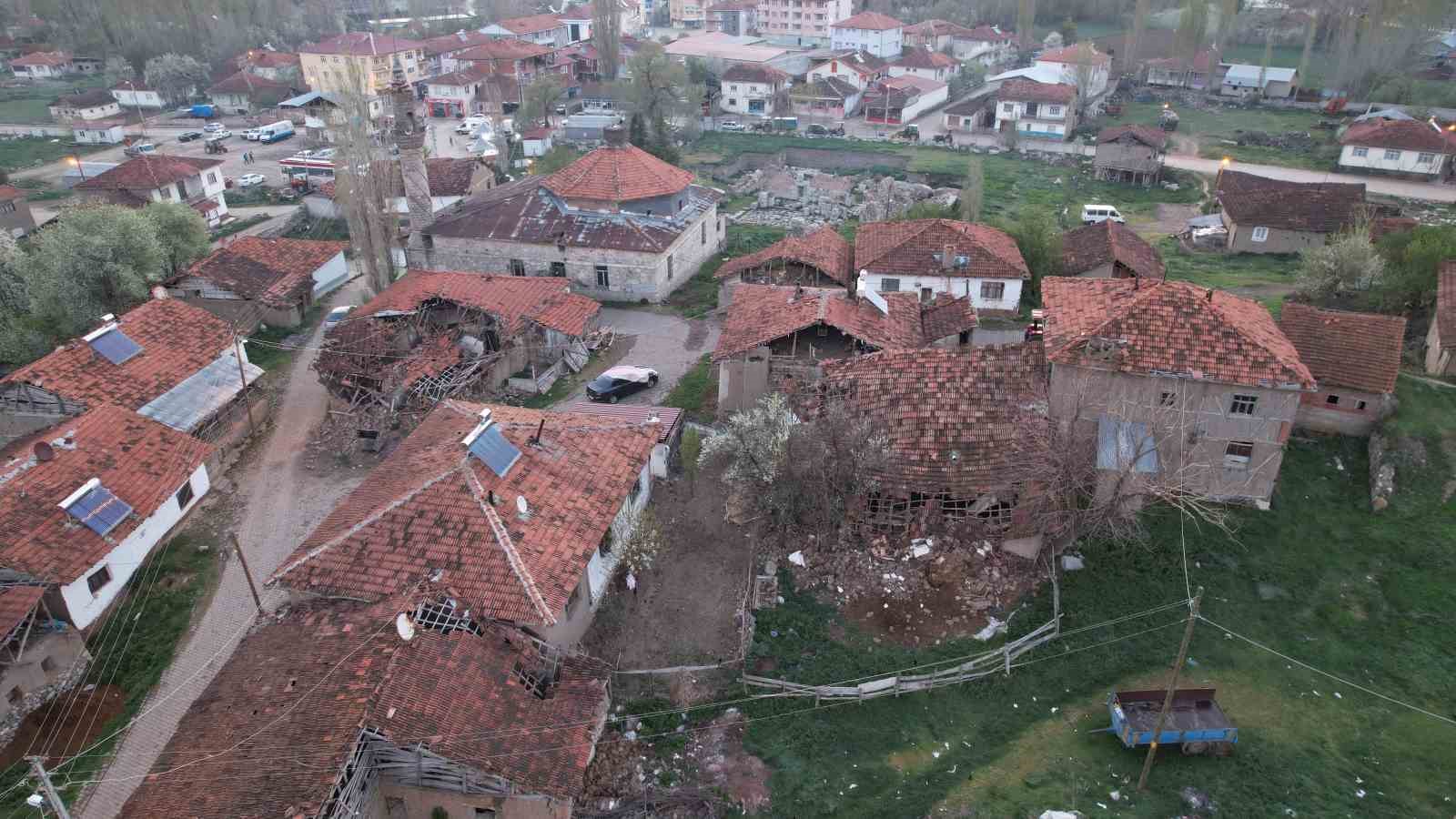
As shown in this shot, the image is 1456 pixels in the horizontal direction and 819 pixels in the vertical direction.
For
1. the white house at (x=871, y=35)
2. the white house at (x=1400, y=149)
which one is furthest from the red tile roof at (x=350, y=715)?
the white house at (x=871, y=35)

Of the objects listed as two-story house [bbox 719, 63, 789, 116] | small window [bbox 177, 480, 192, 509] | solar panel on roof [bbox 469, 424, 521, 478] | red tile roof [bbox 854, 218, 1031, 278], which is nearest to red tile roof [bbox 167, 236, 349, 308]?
small window [bbox 177, 480, 192, 509]

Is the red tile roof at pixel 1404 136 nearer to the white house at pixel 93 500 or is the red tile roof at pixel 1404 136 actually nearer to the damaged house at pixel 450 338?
the damaged house at pixel 450 338

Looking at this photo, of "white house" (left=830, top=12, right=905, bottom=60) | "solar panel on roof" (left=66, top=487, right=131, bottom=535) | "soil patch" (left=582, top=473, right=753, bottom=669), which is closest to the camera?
"soil patch" (left=582, top=473, right=753, bottom=669)

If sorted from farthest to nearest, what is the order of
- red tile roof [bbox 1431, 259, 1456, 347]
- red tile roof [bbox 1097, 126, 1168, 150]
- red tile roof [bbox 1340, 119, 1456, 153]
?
red tile roof [bbox 1097, 126, 1168, 150]
red tile roof [bbox 1340, 119, 1456, 153]
red tile roof [bbox 1431, 259, 1456, 347]

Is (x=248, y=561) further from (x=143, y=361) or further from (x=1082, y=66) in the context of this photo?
(x=1082, y=66)

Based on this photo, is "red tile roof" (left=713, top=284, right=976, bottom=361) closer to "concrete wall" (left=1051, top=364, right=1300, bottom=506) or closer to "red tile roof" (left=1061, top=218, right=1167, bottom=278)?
"concrete wall" (left=1051, top=364, right=1300, bottom=506)

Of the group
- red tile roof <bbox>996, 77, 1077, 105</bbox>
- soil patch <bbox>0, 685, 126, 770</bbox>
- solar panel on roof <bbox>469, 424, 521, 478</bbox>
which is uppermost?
red tile roof <bbox>996, 77, 1077, 105</bbox>
